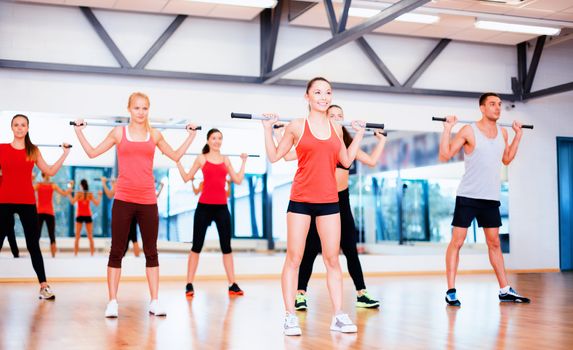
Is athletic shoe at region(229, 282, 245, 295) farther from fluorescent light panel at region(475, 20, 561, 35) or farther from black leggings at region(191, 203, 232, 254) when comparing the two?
fluorescent light panel at region(475, 20, 561, 35)

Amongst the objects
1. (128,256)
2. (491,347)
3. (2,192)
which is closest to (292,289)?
(491,347)

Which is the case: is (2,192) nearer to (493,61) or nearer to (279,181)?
(279,181)

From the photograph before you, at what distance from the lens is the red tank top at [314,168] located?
375 centimetres

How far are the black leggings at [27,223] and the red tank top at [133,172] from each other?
1533 mm

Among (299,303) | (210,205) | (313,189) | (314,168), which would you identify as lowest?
(299,303)

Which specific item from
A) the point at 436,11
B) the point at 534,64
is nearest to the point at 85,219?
the point at 436,11

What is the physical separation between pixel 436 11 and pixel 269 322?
5.03 meters

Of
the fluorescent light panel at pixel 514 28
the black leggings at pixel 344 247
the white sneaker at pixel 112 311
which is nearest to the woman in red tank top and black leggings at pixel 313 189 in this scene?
the black leggings at pixel 344 247

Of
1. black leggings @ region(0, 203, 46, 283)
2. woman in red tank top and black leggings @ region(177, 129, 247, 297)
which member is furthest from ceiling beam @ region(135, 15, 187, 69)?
black leggings @ region(0, 203, 46, 283)

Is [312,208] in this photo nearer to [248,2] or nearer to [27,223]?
[27,223]

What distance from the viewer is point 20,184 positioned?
5.72 metres

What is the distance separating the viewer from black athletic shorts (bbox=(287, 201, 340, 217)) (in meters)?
3.79

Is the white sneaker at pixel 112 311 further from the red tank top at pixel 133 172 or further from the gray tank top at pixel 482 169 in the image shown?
the gray tank top at pixel 482 169

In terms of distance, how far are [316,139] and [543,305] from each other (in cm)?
268
